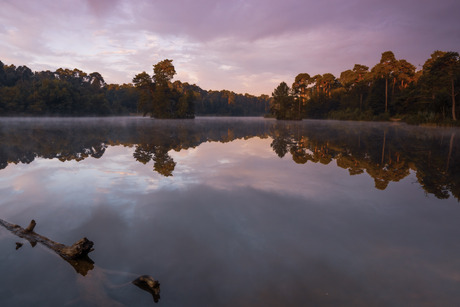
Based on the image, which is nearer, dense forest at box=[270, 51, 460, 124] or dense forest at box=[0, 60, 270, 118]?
dense forest at box=[270, 51, 460, 124]

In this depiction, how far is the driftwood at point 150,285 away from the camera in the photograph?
8.95 ft

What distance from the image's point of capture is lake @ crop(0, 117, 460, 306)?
2.79m

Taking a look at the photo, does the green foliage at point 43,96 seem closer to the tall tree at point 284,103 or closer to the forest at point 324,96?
the forest at point 324,96

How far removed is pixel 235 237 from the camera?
4031 millimetres

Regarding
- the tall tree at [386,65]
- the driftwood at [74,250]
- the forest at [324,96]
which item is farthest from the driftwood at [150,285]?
the tall tree at [386,65]

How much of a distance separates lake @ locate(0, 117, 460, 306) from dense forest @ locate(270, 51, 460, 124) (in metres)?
43.4

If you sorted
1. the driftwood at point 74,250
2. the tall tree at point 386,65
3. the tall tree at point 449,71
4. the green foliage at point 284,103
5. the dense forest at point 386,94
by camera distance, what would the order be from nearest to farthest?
the driftwood at point 74,250 < the tall tree at point 449,71 < the dense forest at point 386,94 < the tall tree at point 386,65 < the green foliage at point 284,103

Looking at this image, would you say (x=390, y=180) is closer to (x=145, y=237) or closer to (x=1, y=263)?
(x=145, y=237)

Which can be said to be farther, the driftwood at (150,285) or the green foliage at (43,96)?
the green foliage at (43,96)

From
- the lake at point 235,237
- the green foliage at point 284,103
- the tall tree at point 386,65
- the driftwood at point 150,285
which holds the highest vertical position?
the tall tree at point 386,65

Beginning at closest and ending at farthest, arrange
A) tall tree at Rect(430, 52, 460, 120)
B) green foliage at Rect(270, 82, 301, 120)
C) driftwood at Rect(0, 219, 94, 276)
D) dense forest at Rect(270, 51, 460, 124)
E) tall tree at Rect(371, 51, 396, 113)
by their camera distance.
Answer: driftwood at Rect(0, 219, 94, 276) → tall tree at Rect(430, 52, 460, 120) → dense forest at Rect(270, 51, 460, 124) → tall tree at Rect(371, 51, 396, 113) → green foliage at Rect(270, 82, 301, 120)

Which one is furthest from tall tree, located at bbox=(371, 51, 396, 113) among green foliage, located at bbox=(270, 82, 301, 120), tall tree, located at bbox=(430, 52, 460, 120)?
tall tree, located at bbox=(430, 52, 460, 120)

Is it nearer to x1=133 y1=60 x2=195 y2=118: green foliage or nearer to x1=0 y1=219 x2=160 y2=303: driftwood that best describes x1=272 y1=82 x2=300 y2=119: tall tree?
x1=133 y1=60 x2=195 y2=118: green foliage

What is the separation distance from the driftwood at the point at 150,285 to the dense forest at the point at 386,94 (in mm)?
47855
